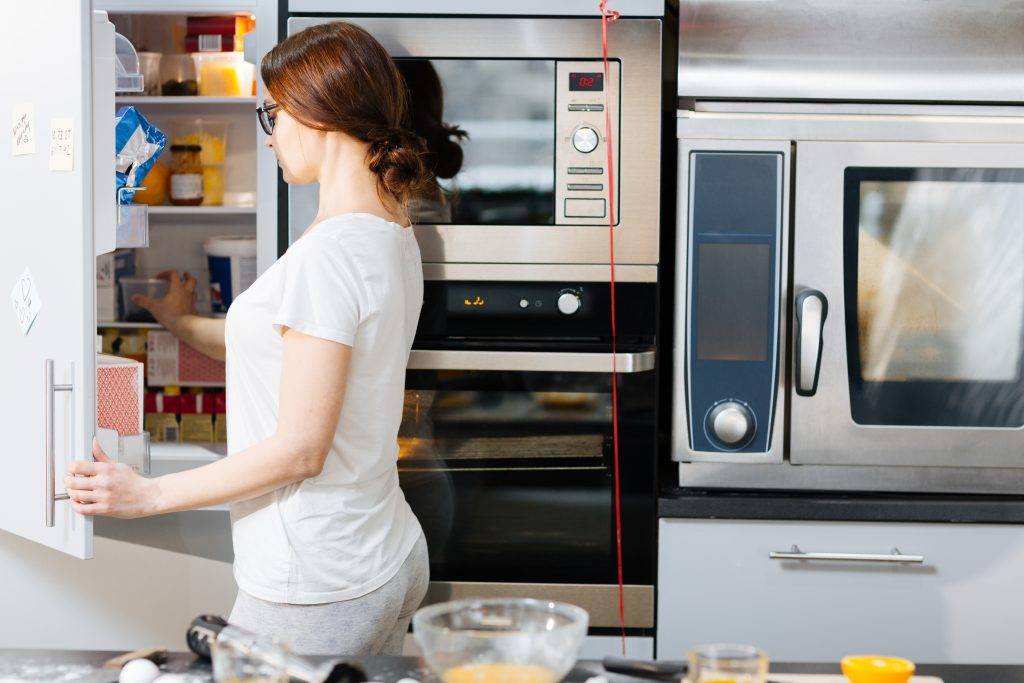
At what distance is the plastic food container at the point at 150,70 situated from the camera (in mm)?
2695

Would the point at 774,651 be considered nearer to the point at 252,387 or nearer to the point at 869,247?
the point at 869,247

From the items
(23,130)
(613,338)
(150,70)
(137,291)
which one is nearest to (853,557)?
(613,338)

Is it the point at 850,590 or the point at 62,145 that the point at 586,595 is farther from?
the point at 62,145

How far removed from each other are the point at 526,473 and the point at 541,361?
22 centimetres

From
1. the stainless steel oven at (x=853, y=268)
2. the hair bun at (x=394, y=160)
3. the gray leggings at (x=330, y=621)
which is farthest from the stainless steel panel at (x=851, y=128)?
the gray leggings at (x=330, y=621)

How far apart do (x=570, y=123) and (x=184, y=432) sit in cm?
124

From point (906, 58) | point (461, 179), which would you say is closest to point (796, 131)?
point (906, 58)

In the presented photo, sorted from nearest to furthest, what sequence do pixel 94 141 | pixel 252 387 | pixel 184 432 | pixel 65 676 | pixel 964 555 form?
1. pixel 65 676
2. pixel 94 141
3. pixel 252 387
4. pixel 964 555
5. pixel 184 432

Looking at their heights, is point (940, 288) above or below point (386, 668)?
above

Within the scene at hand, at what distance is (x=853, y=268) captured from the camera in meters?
2.07

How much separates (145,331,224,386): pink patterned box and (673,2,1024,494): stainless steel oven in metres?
1.24

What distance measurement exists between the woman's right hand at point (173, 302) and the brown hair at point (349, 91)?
3.65 ft

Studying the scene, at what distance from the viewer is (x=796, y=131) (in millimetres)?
2061

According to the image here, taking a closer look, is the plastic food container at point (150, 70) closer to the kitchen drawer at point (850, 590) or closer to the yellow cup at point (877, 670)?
the kitchen drawer at point (850, 590)
